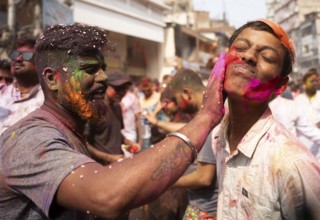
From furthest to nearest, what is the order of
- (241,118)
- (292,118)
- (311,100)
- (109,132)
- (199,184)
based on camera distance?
(311,100)
(109,132)
(292,118)
(199,184)
(241,118)

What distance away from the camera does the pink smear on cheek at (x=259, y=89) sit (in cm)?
192

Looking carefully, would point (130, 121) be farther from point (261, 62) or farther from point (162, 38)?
point (162, 38)

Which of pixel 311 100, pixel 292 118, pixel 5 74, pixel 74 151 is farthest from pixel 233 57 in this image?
pixel 311 100

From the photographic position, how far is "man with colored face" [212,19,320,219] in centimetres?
171

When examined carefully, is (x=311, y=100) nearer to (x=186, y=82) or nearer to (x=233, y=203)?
(x=186, y=82)

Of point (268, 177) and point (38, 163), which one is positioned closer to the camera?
point (38, 163)

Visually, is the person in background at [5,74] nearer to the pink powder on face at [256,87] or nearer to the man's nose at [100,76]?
the man's nose at [100,76]

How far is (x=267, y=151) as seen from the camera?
1858mm

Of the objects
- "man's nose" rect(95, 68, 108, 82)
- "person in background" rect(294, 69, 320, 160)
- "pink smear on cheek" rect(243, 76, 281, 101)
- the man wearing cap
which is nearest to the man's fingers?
"pink smear on cheek" rect(243, 76, 281, 101)

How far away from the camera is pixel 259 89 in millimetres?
1938

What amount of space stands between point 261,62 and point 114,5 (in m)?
17.8

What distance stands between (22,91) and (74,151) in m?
2.86

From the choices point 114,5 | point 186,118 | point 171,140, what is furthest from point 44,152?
point 114,5

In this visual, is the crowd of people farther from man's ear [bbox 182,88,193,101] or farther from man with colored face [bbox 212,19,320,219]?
man's ear [bbox 182,88,193,101]
